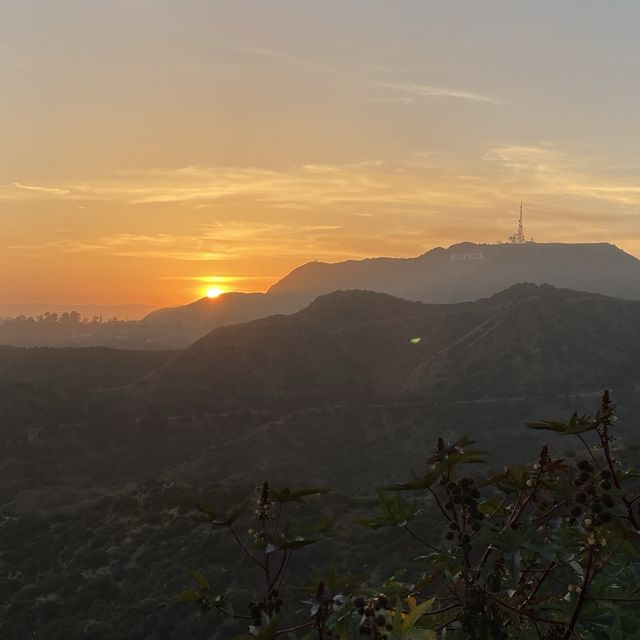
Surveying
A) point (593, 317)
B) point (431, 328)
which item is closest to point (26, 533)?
point (431, 328)

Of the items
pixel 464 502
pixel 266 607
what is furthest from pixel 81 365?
pixel 464 502

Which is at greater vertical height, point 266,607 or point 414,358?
point 266,607

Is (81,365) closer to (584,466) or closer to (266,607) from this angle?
(266,607)

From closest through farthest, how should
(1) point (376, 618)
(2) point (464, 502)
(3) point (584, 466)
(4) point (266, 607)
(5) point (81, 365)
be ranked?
(1) point (376, 618), (3) point (584, 466), (2) point (464, 502), (4) point (266, 607), (5) point (81, 365)

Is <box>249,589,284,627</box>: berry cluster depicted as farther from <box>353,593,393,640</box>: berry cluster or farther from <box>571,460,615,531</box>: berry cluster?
<box>571,460,615,531</box>: berry cluster

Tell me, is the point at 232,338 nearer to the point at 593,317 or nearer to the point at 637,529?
the point at 593,317

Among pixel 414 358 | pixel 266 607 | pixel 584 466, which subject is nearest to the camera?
pixel 584 466

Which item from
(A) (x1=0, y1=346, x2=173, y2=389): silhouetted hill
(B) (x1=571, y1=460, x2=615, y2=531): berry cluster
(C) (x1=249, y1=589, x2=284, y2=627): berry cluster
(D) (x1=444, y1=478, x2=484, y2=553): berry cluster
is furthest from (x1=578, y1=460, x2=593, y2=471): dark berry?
(A) (x1=0, y1=346, x2=173, y2=389): silhouetted hill
